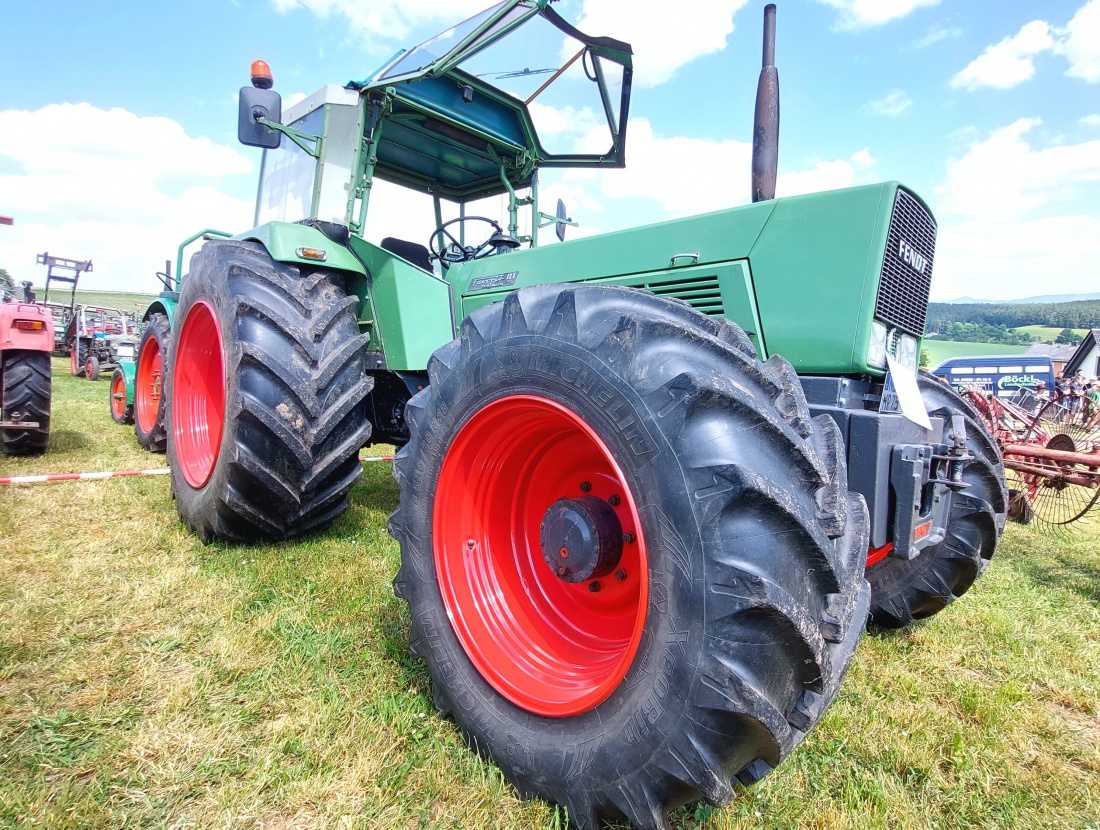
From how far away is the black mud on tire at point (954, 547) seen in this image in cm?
Result: 263

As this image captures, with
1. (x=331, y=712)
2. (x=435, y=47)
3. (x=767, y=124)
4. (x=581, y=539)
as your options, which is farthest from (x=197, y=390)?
(x=767, y=124)

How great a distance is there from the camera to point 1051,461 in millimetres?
4586

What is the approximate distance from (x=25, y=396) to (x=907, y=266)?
21.3 feet

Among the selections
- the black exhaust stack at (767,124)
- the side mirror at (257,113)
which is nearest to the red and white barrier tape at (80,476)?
the side mirror at (257,113)

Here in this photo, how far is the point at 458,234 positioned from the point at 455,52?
4.67 ft

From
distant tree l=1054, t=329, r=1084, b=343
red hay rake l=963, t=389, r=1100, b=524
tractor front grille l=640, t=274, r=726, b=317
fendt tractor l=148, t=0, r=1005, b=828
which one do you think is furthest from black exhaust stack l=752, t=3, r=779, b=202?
distant tree l=1054, t=329, r=1084, b=343

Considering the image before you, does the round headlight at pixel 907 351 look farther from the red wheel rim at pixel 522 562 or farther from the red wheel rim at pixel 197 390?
the red wheel rim at pixel 197 390

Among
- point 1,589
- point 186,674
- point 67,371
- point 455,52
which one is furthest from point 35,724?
point 67,371

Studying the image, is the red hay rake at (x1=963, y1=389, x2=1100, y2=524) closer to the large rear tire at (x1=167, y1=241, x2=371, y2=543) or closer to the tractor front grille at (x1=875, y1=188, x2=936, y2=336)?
the tractor front grille at (x1=875, y1=188, x2=936, y2=336)

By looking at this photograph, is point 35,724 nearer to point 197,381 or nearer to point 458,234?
point 197,381

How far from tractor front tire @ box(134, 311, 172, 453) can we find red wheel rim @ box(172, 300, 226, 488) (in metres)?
2.45

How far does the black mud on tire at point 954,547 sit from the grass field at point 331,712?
0.21 metres

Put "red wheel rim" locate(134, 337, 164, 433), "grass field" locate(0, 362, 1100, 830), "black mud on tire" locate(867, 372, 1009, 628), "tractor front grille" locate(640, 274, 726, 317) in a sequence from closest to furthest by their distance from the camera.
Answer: "grass field" locate(0, 362, 1100, 830)
"tractor front grille" locate(640, 274, 726, 317)
"black mud on tire" locate(867, 372, 1009, 628)
"red wheel rim" locate(134, 337, 164, 433)

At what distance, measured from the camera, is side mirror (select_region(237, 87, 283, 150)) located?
333 cm
